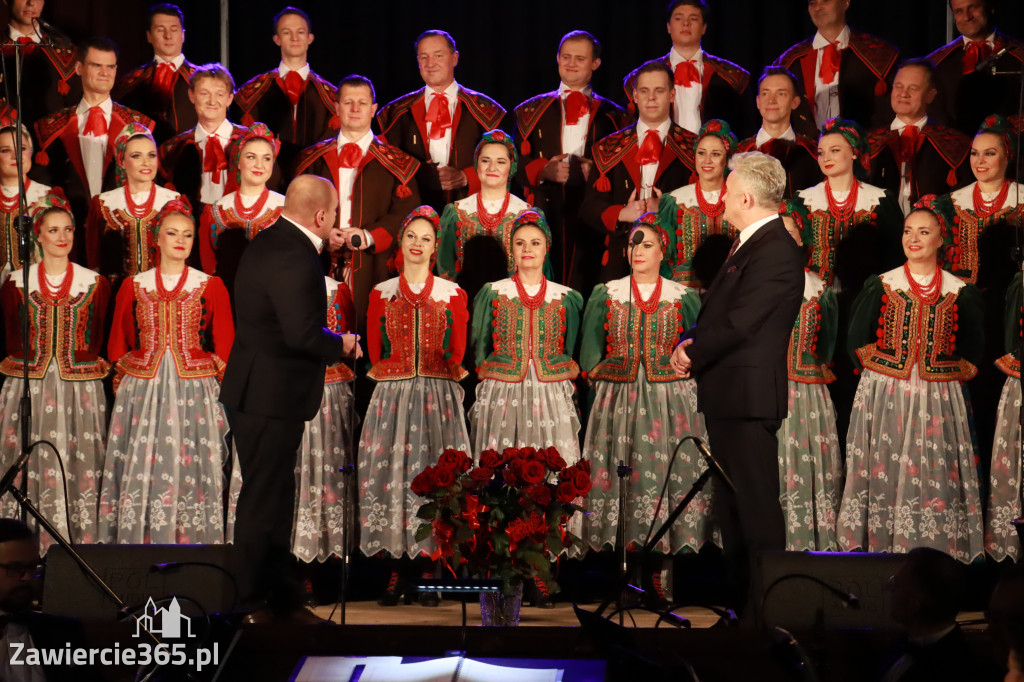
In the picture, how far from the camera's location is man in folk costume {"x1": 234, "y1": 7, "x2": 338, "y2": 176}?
663 cm

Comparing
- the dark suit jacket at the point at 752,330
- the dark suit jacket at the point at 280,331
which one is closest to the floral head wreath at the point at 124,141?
the dark suit jacket at the point at 280,331

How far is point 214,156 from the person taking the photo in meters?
6.45

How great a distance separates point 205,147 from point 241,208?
433 mm

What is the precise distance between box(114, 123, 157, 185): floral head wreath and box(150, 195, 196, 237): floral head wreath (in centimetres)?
29

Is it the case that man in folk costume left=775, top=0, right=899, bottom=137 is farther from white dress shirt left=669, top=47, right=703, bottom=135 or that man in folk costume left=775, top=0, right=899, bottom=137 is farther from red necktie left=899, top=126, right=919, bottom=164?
white dress shirt left=669, top=47, right=703, bottom=135

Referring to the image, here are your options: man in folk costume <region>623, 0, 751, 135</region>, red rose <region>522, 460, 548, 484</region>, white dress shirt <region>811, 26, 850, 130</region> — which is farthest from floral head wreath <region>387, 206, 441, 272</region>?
red rose <region>522, 460, 548, 484</region>

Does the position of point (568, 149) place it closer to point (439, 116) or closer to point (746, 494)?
point (439, 116)

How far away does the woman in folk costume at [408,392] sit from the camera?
235 inches

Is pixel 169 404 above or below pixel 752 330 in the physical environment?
below

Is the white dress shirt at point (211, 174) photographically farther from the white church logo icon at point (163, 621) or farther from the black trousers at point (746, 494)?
the white church logo icon at point (163, 621)

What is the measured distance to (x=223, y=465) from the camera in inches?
242

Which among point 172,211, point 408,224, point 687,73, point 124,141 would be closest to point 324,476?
point 408,224

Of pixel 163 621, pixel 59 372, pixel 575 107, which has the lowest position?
pixel 163 621

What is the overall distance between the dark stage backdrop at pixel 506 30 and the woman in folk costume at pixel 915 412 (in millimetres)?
1382
